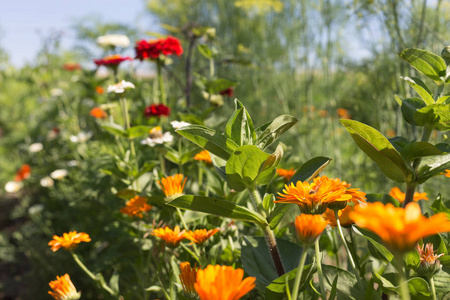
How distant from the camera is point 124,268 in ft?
3.75

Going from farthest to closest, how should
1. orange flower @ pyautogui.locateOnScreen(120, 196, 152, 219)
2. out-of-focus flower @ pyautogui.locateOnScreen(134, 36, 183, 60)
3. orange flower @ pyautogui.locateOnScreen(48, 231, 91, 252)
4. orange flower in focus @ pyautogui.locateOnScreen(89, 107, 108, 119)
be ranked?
orange flower in focus @ pyautogui.locateOnScreen(89, 107, 108, 119) < out-of-focus flower @ pyautogui.locateOnScreen(134, 36, 183, 60) < orange flower @ pyautogui.locateOnScreen(120, 196, 152, 219) < orange flower @ pyautogui.locateOnScreen(48, 231, 91, 252)

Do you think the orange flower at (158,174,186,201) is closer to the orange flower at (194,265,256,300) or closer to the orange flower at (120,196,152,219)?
the orange flower at (120,196,152,219)

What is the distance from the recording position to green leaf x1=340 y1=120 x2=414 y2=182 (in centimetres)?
58

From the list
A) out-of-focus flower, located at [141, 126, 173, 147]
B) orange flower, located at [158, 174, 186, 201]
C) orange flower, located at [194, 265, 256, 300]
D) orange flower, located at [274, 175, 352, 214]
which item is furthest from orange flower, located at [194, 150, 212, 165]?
orange flower, located at [194, 265, 256, 300]

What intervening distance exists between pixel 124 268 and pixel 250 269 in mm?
657

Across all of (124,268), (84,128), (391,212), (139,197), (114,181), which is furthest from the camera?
(84,128)

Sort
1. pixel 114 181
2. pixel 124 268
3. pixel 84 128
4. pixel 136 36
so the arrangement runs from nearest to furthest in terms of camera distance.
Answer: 1. pixel 124 268
2. pixel 114 181
3. pixel 84 128
4. pixel 136 36

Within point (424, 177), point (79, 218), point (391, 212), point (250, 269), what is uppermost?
point (391, 212)

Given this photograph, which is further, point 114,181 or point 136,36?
point 136,36

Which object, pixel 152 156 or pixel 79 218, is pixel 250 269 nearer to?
pixel 152 156

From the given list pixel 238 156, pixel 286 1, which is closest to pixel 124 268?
pixel 238 156

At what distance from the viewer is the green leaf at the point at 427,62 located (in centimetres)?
61

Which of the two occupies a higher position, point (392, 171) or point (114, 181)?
point (392, 171)

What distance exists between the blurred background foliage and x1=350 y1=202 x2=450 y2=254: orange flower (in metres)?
0.68
